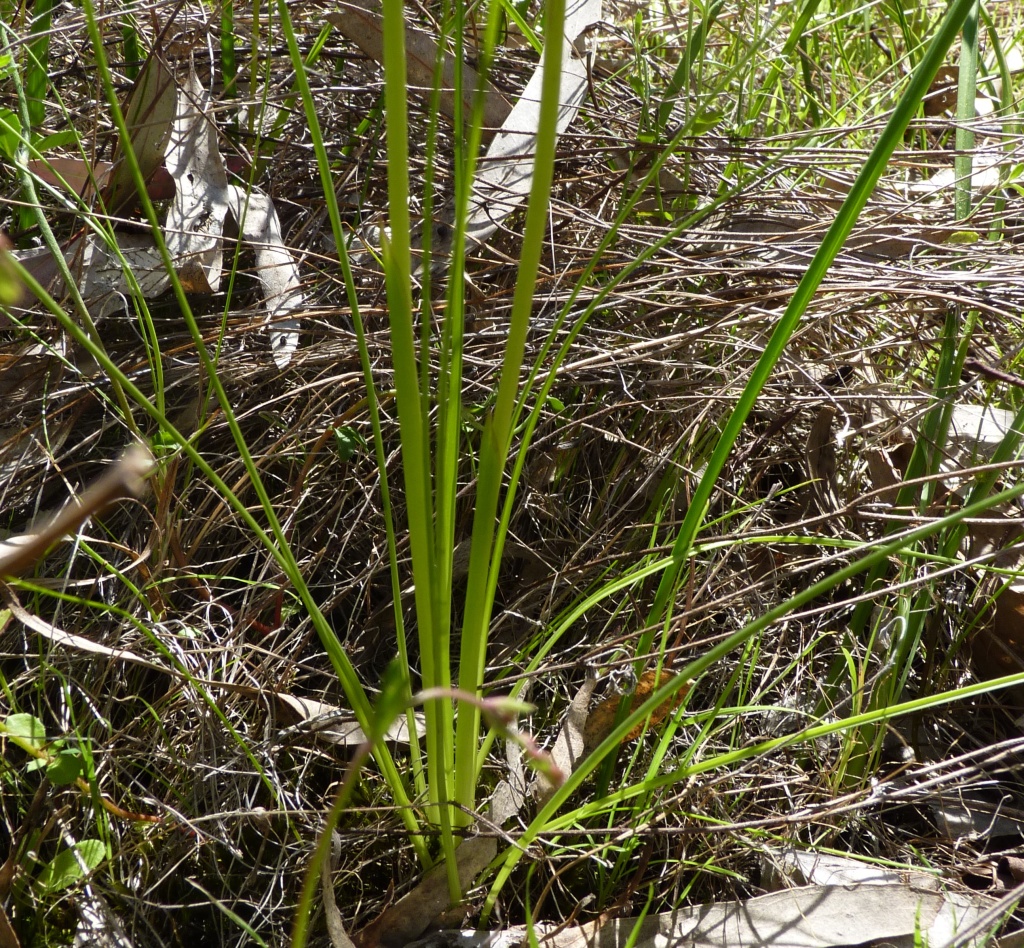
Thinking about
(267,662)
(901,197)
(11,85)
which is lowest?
(267,662)

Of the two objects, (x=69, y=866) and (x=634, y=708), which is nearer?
(x=69, y=866)

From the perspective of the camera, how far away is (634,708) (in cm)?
88

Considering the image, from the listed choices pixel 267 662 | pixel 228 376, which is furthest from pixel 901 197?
pixel 267 662

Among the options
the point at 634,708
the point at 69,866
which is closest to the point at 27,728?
the point at 69,866

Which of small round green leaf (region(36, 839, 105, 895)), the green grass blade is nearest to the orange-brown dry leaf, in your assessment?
the green grass blade

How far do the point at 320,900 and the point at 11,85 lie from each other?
130cm

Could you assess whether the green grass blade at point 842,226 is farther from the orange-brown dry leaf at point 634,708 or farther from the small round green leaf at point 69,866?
the small round green leaf at point 69,866

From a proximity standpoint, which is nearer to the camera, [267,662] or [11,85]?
[267,662]

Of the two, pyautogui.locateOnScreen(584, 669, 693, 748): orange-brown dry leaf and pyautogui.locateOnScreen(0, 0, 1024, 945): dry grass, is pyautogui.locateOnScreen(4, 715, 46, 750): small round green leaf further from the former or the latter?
pyautogui.locateOnScreen(584, 669, 693, 748): orange-brown dry leaf

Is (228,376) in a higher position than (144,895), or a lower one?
higher

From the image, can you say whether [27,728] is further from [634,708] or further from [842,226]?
[842,226]

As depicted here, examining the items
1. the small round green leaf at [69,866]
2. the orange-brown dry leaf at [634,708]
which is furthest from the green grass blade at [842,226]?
the small round green leaf at [69,866]

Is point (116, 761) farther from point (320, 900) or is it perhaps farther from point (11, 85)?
point (11, 85)

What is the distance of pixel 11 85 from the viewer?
1331mm
